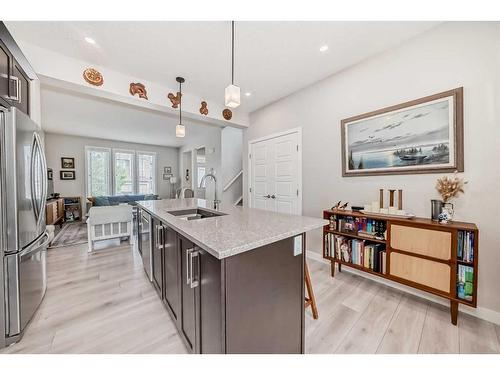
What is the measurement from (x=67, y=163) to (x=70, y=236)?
3.24 meters

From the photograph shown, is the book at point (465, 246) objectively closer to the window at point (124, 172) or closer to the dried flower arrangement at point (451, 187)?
the dried flower arrangement at point (451, 187)

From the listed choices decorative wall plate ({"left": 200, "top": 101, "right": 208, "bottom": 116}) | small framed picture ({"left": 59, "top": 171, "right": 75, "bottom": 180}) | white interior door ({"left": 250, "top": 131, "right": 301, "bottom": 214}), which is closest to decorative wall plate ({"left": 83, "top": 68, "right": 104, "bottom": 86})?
decorative wall plate ({"left": 200, "top": 101, "right": 208, "bottom": 116})

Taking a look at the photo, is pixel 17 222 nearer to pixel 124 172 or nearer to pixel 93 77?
pixel 93 77

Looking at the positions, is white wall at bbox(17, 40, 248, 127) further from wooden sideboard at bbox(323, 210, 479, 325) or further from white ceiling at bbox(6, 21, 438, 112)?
wooden sideboard at bbox(323, 210, 479, 325)

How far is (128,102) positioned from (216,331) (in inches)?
125

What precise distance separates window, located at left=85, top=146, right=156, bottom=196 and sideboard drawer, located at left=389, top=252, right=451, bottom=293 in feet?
25.8

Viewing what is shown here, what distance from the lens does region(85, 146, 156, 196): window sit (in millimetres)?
6707

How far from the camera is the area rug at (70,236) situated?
380 centimetres

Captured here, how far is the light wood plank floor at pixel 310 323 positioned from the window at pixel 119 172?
17.1ft

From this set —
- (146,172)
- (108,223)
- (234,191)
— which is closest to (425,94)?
(234,191)

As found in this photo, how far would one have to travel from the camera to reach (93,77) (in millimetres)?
2533

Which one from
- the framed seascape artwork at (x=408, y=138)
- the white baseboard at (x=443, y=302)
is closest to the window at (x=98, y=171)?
the framed seascape artwork at (x=408, y=138)

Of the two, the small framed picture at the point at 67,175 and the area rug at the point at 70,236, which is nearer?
the area rug at the point at 70,236
